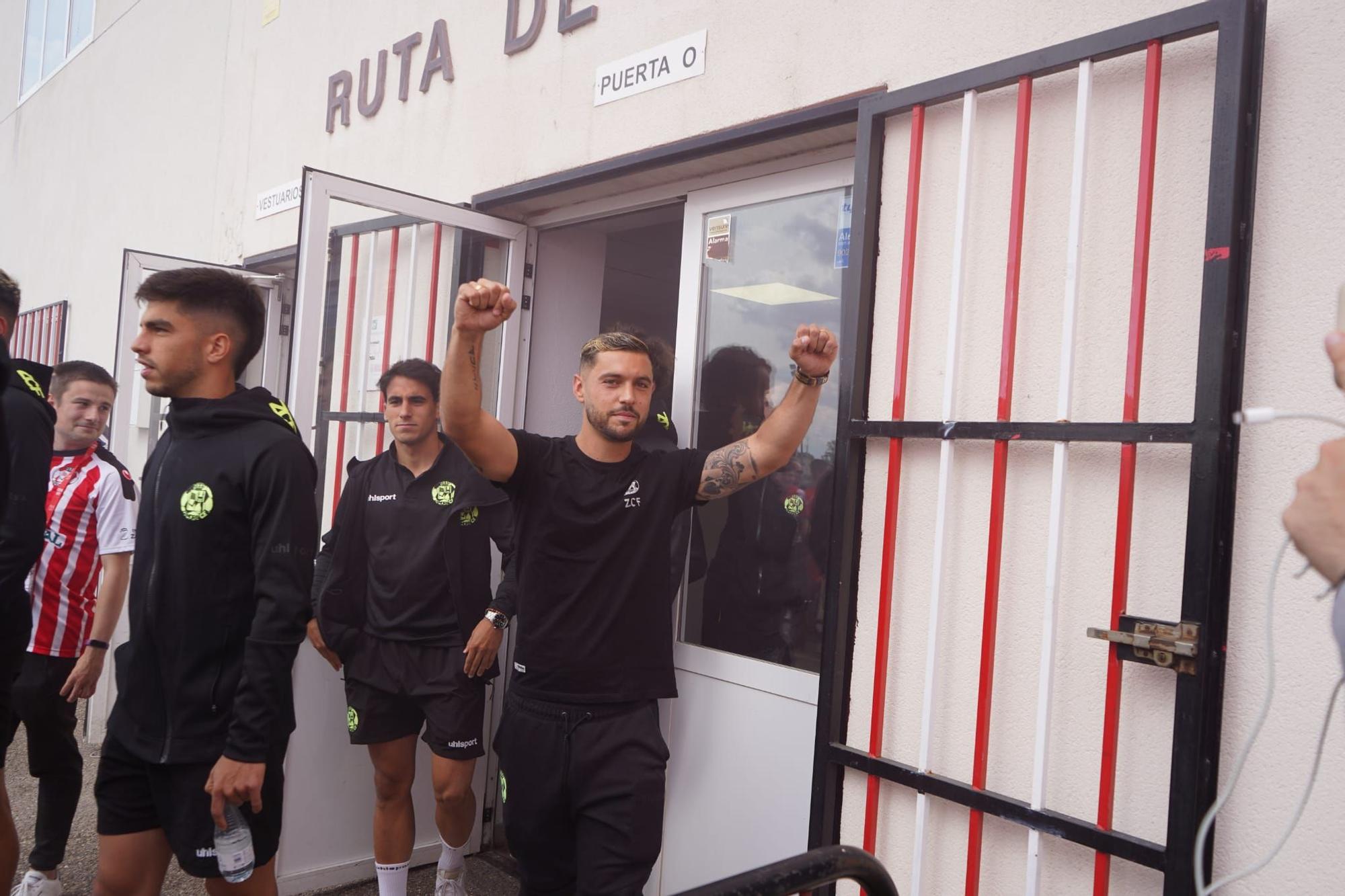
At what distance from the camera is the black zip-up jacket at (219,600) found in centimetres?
219

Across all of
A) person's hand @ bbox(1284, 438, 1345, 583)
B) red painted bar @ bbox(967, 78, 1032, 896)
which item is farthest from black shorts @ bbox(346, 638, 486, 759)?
person's hand @ bbox(1284, 438, 1345, 583)

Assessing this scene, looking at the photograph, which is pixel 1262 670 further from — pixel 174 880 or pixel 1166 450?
pixel 174 880

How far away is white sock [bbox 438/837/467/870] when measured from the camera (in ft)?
10.9

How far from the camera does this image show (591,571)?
8.32 feet

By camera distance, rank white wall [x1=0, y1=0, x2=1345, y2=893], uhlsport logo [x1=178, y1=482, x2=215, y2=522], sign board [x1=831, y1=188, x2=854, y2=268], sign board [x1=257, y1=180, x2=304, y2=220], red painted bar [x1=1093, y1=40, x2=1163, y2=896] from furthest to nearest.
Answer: sign board [x1=257, y1=180, x2=304, y2=220] → sign board [x1=831, y1=188, x2=854, y2=268] → uhlsport logo [x1=178, y1=482, x2=215, y2=522] → red painted bar [x1=1093, y1=40, x2=1163, y2=896] → white wall [x1=0, y1=0, x2=1345, y2=893]

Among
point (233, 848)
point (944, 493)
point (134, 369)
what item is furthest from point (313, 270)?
point (134, 369)

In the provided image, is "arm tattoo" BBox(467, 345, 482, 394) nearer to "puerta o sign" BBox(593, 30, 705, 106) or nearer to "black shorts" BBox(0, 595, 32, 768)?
"puerta o sign" BBox(593, 30, 705, 106)

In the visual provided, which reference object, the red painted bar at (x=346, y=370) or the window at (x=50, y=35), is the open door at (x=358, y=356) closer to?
the red painted bar at (x=346, y=370)

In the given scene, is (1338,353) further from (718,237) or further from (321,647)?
(321,647)

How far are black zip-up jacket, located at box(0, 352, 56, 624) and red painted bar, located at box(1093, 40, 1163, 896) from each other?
8.82ft

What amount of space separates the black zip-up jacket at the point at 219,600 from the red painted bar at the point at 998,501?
1.58 meters

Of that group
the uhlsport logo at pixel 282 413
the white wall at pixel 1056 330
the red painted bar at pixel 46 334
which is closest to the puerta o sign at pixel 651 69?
the white wall at pixel 1056 330

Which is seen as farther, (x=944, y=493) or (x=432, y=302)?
(x=432, y=302)

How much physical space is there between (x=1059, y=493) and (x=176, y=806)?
83.5 inches
